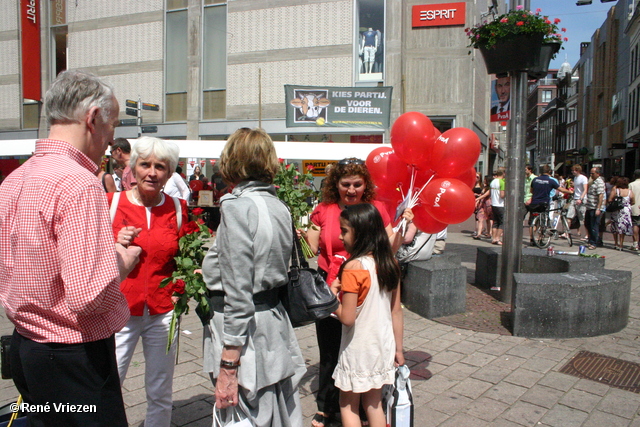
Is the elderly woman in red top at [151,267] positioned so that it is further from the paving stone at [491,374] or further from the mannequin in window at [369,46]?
the mannequin in window at [369,46]

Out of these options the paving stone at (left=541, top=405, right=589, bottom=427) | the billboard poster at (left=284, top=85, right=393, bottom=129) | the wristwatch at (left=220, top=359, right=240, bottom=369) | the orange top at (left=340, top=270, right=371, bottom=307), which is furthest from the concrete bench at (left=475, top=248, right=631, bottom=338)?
the billboard poster at (left=284, top=85, right=393, bottom=129)

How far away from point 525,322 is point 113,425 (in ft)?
14.6

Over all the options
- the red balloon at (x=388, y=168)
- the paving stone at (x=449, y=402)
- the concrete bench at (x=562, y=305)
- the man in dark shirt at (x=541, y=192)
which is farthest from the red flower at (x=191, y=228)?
the man in dark shirt at (x=541, y=192)

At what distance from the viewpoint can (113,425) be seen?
1.84 m

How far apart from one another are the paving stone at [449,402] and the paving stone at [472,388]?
2.6 inches

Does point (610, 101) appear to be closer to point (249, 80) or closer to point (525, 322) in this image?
point (249, 80)

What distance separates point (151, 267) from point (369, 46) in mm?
19194

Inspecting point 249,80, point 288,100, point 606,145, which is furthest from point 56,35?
point 606,145

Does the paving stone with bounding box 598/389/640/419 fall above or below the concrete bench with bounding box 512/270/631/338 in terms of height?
below

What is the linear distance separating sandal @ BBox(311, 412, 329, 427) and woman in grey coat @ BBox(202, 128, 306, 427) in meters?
1.03

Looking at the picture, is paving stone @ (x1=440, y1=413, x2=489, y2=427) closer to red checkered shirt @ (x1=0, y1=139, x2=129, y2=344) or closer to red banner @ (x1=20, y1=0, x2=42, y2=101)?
red checkered shirt @ (x1=0, y1=139, x2=129, y2=344)

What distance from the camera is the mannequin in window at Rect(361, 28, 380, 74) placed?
20.2 meters

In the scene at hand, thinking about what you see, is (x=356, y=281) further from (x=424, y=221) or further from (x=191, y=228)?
(x=424, y=221)

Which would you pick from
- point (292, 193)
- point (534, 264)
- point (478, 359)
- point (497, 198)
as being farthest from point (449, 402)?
point (497, 198)
